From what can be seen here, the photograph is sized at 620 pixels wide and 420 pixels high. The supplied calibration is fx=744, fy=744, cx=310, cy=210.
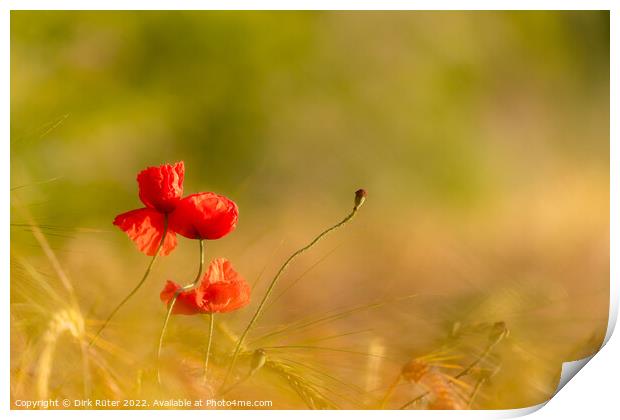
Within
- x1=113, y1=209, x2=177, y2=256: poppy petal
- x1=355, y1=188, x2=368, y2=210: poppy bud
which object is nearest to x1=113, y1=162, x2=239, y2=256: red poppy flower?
x1=113, y1=209, x2=177, y2=256: poppy petal

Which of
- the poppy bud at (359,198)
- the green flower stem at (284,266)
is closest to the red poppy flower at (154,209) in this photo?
the green flower stem at (284,266)

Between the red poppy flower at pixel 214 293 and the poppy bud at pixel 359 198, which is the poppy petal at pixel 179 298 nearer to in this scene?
the red poppy flower at pixel 214 293

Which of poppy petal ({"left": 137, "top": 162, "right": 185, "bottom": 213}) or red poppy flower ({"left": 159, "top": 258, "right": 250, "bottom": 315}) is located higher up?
poppy petal ({"left": 137, "top": 162, "right": 185, "bottom": 213})

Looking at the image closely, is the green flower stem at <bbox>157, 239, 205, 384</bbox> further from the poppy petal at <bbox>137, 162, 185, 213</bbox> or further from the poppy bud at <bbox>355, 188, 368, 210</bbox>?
the poppy bud at <bbox>355, 188, 368, 210</bbox>

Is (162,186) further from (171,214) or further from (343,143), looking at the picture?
(343,143)

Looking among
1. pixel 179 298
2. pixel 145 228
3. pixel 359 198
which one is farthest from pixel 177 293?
pixel 359 198

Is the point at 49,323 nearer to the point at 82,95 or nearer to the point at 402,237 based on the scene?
the point at 82,95

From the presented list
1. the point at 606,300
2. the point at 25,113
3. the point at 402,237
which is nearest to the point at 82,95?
the point at 25,113
